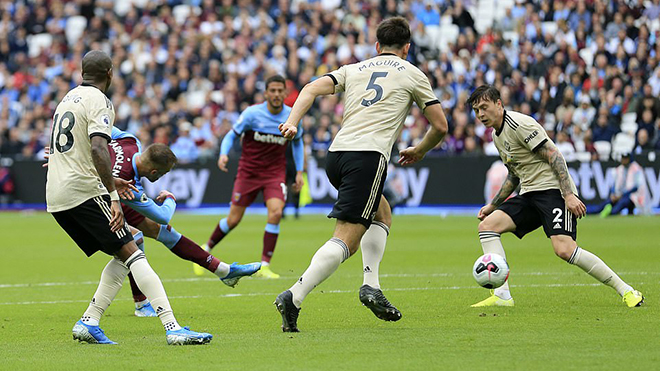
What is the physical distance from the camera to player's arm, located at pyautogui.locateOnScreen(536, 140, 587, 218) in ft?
30.1

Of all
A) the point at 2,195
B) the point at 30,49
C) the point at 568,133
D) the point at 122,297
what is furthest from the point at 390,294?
the point at 30,49

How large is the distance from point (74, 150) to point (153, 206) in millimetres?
1341

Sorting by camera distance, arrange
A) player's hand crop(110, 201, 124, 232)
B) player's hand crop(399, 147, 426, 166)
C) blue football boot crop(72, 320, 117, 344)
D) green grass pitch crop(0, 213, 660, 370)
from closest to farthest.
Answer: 1. green grass pitch crop(0, 213, 660, 370)
2. player's hand crop(110, 201, 124, 232)
3. blue football boot crop(72, 320, 117, 344)
4. player's hand crop(399, 147, 426, 166)

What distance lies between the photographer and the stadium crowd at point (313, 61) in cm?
2605

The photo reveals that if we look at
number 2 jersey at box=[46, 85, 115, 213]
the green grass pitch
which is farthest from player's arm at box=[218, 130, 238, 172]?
number 2 jersey at box=[46, 85, 115, 213]

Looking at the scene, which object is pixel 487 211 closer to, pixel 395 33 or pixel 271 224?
pixel 395 33

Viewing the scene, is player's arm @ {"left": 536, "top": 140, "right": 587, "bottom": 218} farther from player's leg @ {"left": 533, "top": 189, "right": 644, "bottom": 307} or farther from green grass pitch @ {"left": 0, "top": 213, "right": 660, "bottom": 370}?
green grass pitch @ {"left": 0, "top": 213, "right": 660, "bottom": 370}

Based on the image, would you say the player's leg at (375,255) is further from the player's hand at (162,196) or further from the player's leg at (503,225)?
the player's hand at (162,196)

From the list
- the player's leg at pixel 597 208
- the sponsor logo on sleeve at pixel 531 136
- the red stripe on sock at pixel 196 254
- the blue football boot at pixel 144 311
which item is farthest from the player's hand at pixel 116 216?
A: the player's leg at pixel 597 208

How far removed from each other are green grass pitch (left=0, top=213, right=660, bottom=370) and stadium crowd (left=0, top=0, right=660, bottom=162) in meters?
9.39

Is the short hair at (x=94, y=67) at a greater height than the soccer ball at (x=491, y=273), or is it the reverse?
the short hair at (x=94, y=67)

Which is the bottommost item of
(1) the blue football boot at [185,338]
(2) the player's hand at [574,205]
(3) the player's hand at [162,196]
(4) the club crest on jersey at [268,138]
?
(4) the club crest on jersey at [268,138]

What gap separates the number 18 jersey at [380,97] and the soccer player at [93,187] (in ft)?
5.80

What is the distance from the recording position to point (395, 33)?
8266 mm
